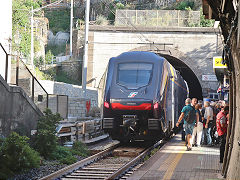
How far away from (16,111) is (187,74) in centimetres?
3372

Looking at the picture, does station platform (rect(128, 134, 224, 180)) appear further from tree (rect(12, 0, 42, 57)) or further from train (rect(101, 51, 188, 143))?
tree (rect(12, 0, 42, 57))

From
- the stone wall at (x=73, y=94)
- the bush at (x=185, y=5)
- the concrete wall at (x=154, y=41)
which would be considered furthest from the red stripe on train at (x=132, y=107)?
the bush at (x=185, y=5)

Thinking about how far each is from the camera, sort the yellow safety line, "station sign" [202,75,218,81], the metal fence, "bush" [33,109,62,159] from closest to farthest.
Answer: the yellow safety line, "bush" [33,109,62,159], "station sign" [202,75,218,81], the metal fence

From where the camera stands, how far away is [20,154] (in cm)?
1132

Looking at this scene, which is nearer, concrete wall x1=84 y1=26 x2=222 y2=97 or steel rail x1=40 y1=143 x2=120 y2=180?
steel rail x1=40 y1=143 x2=120 y2=180

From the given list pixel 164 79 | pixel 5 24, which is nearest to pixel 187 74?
pixel 5 24

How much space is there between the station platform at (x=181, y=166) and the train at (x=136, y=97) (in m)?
1.18

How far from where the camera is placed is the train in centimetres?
1612

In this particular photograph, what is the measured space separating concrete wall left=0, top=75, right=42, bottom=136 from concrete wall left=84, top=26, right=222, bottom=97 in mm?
24508

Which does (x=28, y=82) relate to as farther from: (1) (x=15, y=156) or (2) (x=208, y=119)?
(2) (x=208, y=119)

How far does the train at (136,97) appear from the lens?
52.9 ft

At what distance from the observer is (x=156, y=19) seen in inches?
1631

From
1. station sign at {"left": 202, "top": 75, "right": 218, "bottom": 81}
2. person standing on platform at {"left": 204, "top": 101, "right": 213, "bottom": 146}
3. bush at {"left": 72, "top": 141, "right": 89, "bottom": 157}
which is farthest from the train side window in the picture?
station sign at {"left": 202, "top": 75, "right": 218, "bottom": 81}

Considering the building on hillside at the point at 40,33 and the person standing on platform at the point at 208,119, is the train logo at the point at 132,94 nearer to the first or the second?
the person standing on platform at the point at 208,119
